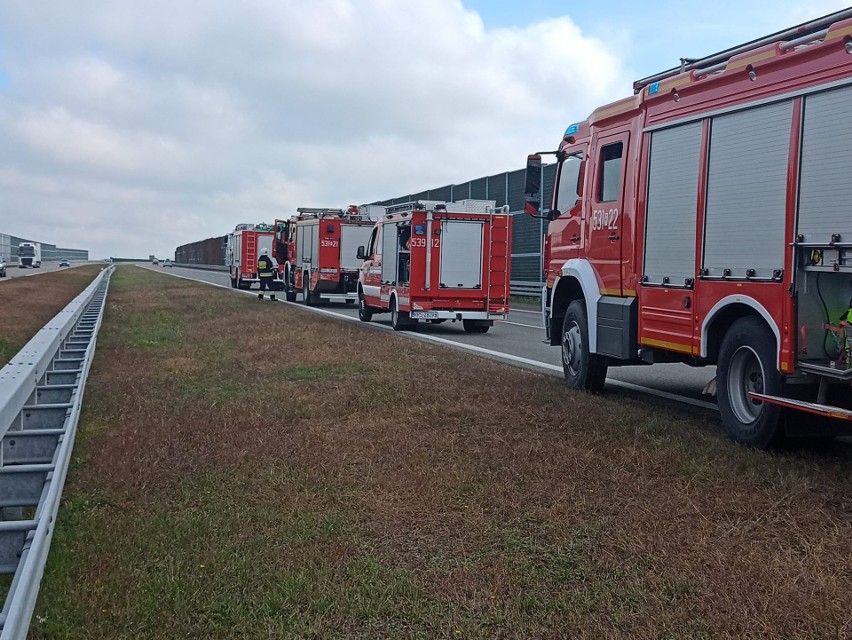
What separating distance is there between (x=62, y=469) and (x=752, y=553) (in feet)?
12.1

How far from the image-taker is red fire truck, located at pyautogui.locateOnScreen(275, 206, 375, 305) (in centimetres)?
2852

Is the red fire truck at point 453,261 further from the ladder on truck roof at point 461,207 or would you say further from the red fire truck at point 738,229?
the red fire truck at point 738,229

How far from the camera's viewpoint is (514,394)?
9617 millimetres

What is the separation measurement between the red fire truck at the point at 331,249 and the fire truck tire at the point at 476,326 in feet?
28.8

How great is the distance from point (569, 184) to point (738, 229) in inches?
146

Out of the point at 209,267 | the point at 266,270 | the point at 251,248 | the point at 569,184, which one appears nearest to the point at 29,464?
the point at 569,184

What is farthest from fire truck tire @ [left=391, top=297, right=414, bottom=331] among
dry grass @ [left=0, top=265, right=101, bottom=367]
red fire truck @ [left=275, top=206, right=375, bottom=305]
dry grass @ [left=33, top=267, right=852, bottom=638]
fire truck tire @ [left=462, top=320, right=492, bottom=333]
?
dry grass @ [left=33, top=267, right=852, bottom=638]

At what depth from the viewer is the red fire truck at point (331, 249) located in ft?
93.6

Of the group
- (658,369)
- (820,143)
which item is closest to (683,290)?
(820,143)

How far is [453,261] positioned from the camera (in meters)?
19.3

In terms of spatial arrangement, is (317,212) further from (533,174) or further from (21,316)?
(533,174)

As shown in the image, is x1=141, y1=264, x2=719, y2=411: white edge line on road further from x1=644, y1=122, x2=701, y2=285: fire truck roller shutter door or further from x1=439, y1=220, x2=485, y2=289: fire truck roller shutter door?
x1=644, y1=122, x2=701, y2=285: fire truck roller shutter door

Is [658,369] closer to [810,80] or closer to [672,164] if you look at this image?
[672,164]

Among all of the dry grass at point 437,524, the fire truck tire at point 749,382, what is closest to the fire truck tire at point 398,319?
the dry grass at point 437,524
